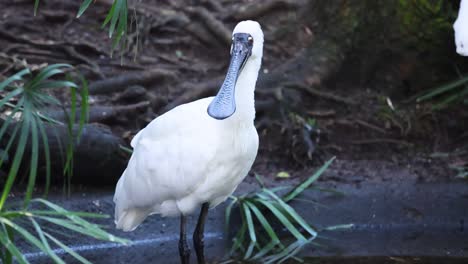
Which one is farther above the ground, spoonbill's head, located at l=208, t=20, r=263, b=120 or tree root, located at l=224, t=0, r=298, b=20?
tree root, located at l=224, t=0, r=298, b=20

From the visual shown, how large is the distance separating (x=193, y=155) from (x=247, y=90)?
0.54 metres

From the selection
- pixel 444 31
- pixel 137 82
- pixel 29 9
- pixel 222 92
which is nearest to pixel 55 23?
pixel 29 9

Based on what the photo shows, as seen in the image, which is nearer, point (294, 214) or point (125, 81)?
point (294, 214)

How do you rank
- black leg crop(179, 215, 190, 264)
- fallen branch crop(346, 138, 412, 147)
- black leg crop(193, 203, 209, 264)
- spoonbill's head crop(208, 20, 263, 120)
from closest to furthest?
spoonbill's head crop(208, 20, 263, 120)
black leg crop(179, 215, 190, 264)
black leg crop(193, 203, 209, 264)
fallen branch crop(346, 138, 412, 147)

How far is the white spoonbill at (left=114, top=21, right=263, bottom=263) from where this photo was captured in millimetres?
5980

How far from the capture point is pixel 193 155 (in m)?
5.99

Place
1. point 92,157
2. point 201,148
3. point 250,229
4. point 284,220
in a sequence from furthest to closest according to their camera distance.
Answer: point 92,157
point 284,220
point 250,229
point 201,148

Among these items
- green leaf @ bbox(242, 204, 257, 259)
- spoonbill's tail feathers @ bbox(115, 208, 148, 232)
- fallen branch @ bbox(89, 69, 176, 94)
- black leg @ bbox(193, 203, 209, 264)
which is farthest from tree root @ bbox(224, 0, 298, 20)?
spoonbill's tail feathers @ bbox(115, 208, 148, 232)

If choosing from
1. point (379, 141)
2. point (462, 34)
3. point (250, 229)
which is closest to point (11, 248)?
point (462, 34)

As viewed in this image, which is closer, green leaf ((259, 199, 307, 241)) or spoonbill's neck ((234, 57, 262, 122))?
spoonbill's neck ((234, 57, 262, 122))

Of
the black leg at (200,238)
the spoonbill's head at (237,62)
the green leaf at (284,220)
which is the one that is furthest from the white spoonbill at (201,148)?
the green leaf at (284,220)

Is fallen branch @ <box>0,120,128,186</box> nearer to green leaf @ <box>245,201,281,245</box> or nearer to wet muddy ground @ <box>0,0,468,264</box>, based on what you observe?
wet muddy ground @ <box>0,0,468,264</box>

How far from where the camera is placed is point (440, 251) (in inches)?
268

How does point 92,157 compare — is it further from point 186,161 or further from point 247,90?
point 247,90
